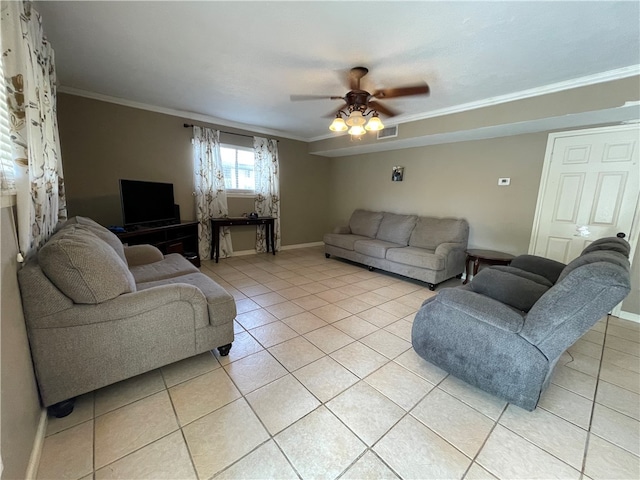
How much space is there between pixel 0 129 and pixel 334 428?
2126mm

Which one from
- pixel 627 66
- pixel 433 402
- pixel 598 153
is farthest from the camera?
pixel 598 153

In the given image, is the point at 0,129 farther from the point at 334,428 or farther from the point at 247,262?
the point at 247,262

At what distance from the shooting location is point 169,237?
3830 mm

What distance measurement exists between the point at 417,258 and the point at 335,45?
105 inches

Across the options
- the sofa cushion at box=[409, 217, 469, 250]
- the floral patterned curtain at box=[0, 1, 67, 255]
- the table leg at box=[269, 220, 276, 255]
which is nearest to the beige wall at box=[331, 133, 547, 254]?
the sofa cushion at box=[409, 217, 469, 250]

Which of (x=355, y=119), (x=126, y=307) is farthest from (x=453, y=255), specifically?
(x=126, y=307)

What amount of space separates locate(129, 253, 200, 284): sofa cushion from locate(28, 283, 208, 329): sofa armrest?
706 millimetres

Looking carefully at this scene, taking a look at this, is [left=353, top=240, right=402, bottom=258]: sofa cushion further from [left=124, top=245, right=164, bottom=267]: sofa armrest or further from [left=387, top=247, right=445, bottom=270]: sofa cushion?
[left=124, top=245, right=164, bottom=267]: sofa armrest

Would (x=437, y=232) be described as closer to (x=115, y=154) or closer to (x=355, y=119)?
(x=355, y=119)

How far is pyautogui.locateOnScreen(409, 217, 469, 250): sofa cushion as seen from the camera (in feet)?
12.5

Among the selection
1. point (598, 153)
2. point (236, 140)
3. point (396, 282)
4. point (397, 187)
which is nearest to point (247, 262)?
point (236, 140)

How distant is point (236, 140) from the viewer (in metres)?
4.64

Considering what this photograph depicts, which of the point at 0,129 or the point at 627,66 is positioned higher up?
the point at 627,66

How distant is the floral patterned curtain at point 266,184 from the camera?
4.93m
